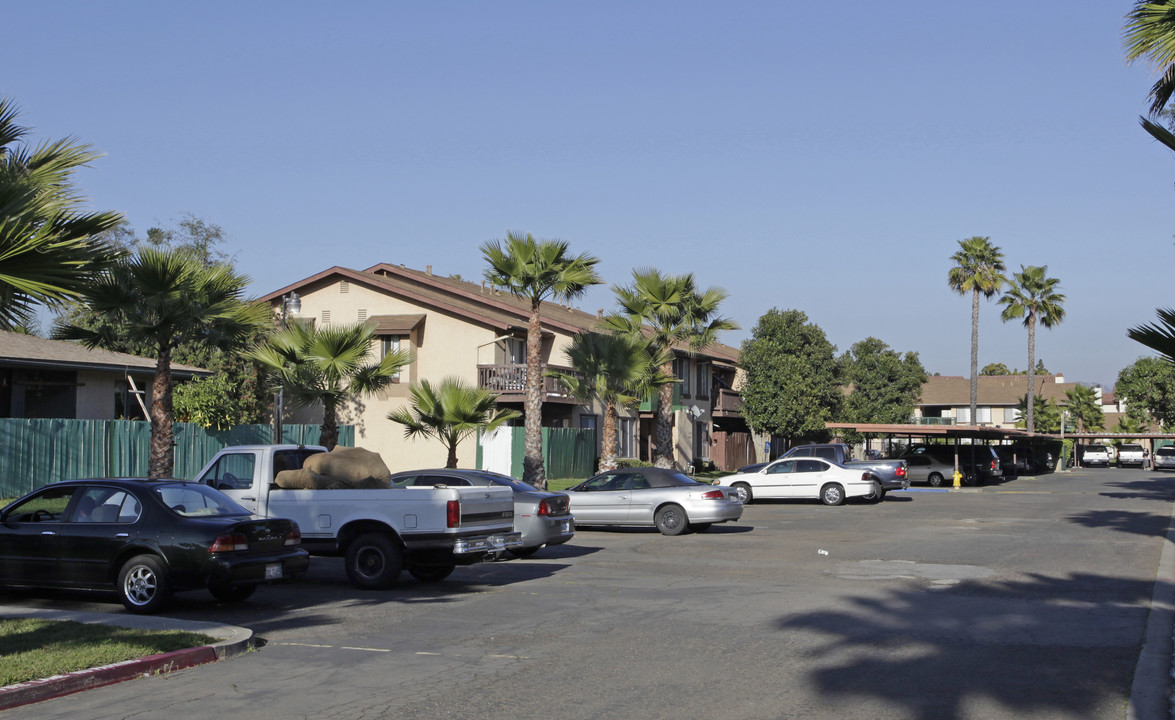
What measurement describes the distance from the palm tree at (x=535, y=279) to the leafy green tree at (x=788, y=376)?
906 inches

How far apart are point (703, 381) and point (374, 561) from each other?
128 feet

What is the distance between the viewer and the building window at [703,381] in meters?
51.0

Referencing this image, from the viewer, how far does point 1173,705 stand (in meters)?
7.54

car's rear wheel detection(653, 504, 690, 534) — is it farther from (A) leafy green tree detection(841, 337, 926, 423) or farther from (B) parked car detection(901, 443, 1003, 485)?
(A) leafy green tree detection(841, 337, 926, 423)

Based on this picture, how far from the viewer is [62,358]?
26844mm

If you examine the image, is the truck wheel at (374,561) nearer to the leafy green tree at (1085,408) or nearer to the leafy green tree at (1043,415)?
the leafy green tree at (1043,415)

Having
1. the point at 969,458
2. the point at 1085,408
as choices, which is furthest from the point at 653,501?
the point at 1085,408

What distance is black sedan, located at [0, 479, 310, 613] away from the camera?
36.7 feet

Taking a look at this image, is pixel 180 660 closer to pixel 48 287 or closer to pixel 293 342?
pixel 48 287

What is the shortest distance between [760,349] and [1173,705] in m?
44.9

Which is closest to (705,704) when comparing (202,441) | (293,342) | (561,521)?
(561,521)

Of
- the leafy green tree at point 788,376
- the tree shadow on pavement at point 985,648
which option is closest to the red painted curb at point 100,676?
the tree shadow on pavement at point 985,648

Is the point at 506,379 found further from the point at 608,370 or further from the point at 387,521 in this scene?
the point at 387,521

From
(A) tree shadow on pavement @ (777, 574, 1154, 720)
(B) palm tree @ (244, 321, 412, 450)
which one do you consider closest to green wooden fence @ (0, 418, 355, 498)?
(B) palm tree @ (244, 321, 412, 450)
